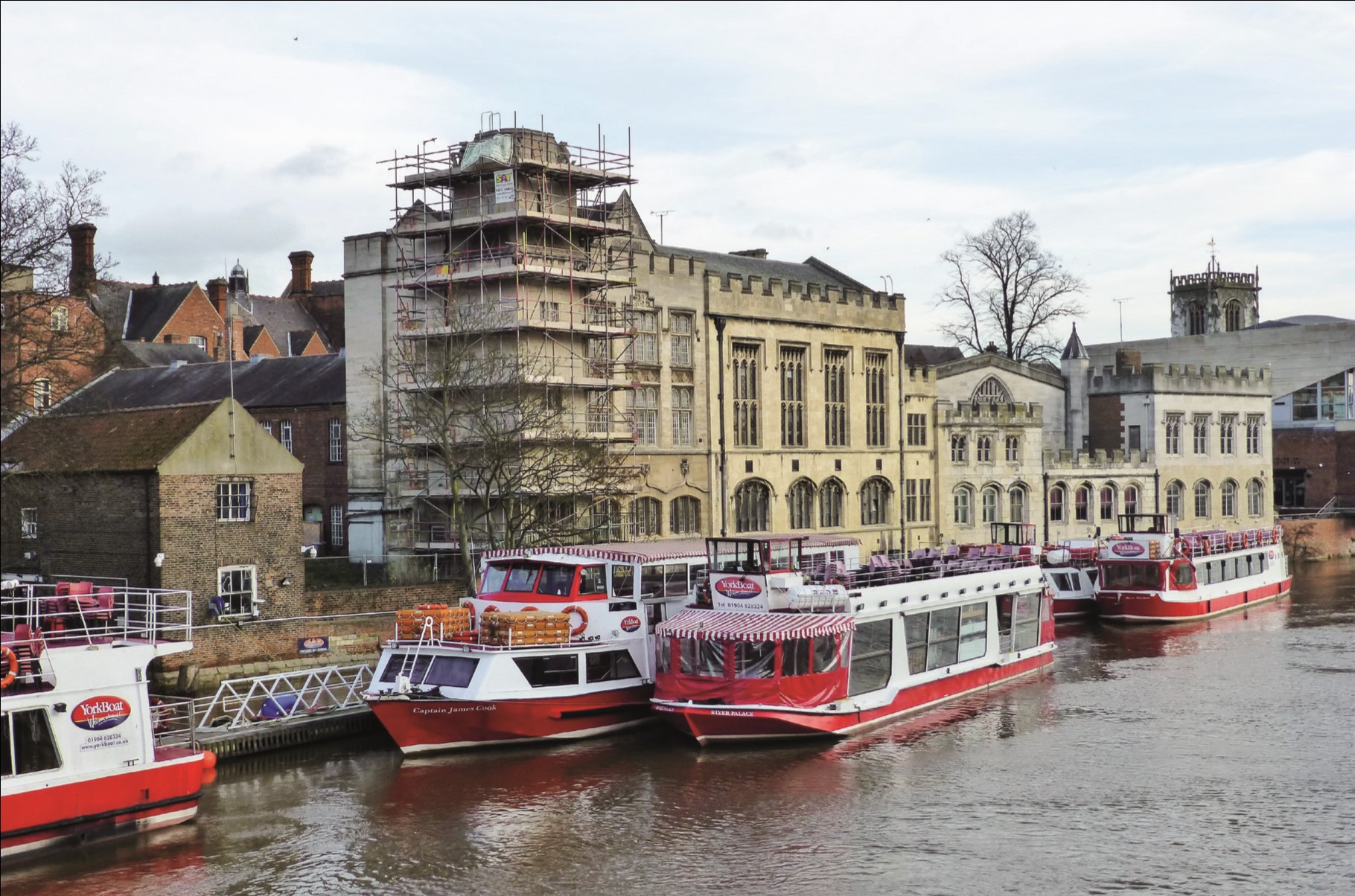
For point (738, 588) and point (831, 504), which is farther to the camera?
point (831, 504)

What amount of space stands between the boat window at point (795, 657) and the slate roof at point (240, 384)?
25.5 metres

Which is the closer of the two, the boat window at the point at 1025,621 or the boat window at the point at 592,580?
the boat window at the point at 592,580

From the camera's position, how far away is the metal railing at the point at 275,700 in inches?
1164

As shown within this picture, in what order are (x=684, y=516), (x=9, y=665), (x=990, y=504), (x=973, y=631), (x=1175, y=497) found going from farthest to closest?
(x=1175, y=497) → (x=990, y=504) → (x=684, y=516) → (x=973, y=631) → (x=9, y=665)

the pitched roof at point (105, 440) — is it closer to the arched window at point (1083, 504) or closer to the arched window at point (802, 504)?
the arched window at point (802, 504)

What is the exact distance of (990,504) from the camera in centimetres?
6406

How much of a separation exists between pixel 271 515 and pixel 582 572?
10094mm

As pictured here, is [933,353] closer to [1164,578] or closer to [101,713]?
[1164,578]

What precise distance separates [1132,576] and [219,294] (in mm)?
57854

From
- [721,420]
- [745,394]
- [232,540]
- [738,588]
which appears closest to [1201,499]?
[745,394]

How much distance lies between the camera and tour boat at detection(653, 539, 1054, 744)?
30.2 m

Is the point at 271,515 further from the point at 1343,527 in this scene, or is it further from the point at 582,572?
the point at 1343,527

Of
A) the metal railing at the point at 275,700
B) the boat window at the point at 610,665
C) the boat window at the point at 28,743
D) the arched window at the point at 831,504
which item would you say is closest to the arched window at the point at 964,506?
the arched window at the point at 831,504

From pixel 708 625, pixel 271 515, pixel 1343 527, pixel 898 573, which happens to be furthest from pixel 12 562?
pixel 1343 527
